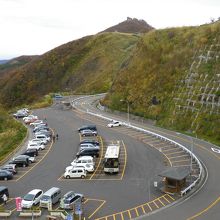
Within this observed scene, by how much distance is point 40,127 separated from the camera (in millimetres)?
72500

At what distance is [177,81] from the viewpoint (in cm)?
7919

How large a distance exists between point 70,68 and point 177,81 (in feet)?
328

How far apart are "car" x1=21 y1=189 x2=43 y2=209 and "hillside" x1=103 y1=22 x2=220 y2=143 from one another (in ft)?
106

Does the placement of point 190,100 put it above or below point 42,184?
above

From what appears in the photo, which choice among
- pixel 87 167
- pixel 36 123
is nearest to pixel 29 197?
pixel 87 167

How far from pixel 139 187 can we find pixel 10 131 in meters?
40.3

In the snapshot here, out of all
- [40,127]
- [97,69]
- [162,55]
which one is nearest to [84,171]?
[40,127]

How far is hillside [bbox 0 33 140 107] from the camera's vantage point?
153875 mm

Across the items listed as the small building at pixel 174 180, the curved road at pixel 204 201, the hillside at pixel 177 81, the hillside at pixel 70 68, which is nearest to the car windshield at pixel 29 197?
the curved road at pixel 204 201

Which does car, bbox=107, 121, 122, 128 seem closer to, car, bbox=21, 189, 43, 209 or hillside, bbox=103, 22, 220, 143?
hillside, bbox=103, 22, 220, 143

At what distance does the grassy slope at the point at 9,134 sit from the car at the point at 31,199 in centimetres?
2168

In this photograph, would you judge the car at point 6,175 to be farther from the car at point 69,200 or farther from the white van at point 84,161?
the car at point 69,200

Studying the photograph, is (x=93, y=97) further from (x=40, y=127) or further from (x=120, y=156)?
(x=120, y=156)

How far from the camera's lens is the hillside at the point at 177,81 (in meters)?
68.1
